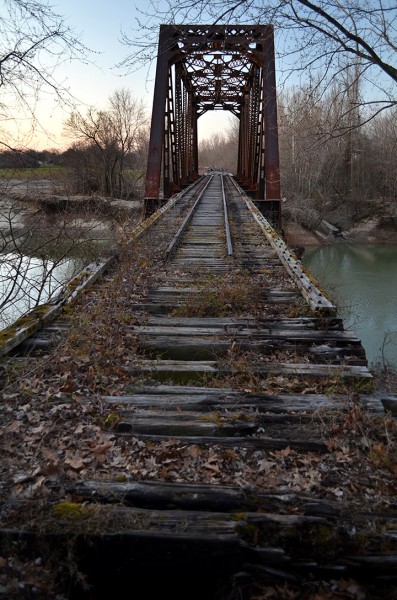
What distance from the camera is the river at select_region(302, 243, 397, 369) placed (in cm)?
1141

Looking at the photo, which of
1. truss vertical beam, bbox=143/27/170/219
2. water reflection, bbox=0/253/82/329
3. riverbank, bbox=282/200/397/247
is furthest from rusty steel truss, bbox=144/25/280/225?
riverbank, bbox=282/200/397/247

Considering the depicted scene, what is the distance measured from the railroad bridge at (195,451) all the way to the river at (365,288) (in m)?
3.08

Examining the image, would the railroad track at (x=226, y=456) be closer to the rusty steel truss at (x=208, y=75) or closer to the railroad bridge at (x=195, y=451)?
the railroad bridge at (x=195, y=451)

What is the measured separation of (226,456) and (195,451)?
0.64 feet

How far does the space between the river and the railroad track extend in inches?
111

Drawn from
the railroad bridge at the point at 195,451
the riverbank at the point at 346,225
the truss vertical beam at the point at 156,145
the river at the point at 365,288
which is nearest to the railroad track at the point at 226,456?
the railroad bridge at the point at 195,451

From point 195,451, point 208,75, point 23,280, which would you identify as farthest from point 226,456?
point 208,75

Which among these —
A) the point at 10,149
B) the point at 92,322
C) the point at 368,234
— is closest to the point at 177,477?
the point at 92,322

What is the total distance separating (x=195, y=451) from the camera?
9.06 ft

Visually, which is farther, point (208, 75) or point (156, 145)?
point (208, 75)

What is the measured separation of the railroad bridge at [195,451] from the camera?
211cm

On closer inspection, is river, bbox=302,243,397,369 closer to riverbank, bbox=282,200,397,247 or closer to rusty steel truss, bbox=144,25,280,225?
riverbank, bbox=282,200,397,247

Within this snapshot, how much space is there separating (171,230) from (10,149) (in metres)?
4.86

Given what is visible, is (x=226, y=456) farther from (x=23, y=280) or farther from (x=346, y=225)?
(x=346, y=225)
